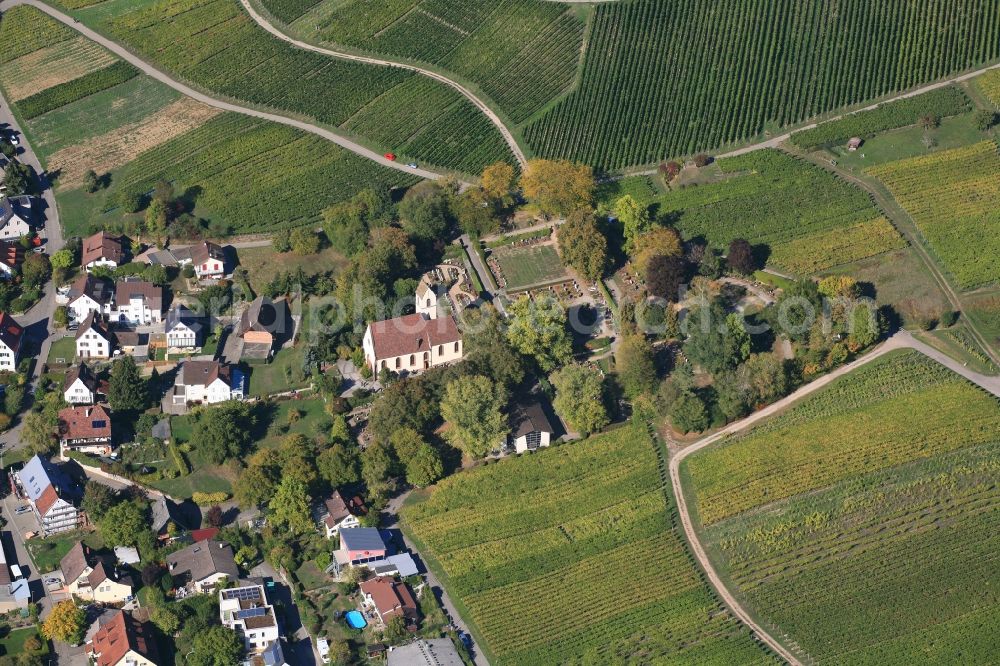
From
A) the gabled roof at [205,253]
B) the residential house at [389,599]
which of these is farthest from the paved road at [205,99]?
the residential house at [389,599]

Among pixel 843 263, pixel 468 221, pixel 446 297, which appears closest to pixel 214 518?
pixel 446 297

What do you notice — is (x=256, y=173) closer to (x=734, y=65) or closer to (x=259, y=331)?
(x=259, y=331)

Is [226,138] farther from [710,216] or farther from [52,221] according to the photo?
[710,216]

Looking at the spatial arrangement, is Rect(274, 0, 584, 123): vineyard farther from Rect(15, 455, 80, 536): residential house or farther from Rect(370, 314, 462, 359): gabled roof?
Rect(15, 455, 80, 536): residential house

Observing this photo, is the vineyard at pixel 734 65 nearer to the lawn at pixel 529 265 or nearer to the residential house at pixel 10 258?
the lawn at pixel 529 265

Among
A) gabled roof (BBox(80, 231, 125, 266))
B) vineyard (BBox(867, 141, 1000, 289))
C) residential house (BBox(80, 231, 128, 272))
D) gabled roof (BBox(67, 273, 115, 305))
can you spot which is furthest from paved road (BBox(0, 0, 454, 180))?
vineyard (BBox(867, 141, 1000, 289))
